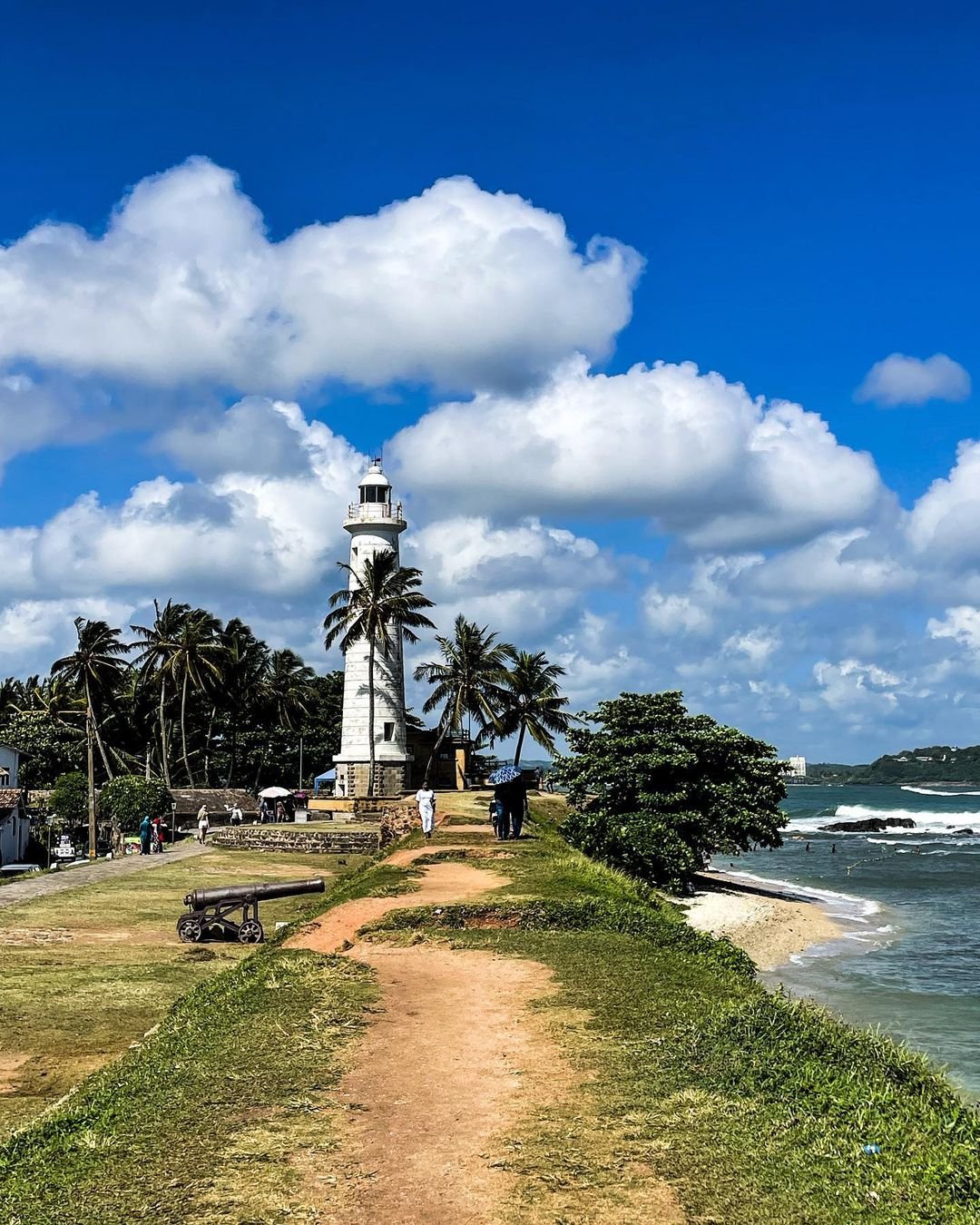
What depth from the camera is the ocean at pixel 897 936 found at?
18000 millimetres

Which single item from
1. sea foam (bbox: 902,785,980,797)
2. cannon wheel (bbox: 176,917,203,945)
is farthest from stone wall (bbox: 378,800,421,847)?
sea foam (bbox: 902,785,980,797)

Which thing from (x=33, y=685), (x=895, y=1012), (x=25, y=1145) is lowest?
(x=895, y=1012)

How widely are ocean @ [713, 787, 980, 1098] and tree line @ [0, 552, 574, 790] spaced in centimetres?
1355

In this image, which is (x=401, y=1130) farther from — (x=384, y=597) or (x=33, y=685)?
(x=33, y=685)

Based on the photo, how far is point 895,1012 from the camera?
61.2 ft

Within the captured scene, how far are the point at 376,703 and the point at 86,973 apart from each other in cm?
3330

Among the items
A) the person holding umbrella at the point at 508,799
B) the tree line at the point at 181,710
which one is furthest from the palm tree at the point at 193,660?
the person holding umbrella at the point at 508,799

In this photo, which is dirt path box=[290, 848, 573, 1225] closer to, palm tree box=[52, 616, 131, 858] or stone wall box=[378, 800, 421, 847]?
stone wall box=[378, 800, 421, 847]

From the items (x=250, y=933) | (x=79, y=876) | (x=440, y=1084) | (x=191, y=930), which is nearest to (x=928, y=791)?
(x=79, y=876)

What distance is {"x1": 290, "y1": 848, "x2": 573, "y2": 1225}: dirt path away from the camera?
592 cm

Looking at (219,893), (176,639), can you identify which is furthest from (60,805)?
(219,893)

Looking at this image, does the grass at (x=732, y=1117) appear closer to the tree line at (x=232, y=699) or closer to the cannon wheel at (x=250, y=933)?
the cannon wheel at (x=250, y=933)

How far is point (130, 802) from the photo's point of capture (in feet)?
136

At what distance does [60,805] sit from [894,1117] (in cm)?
4609
